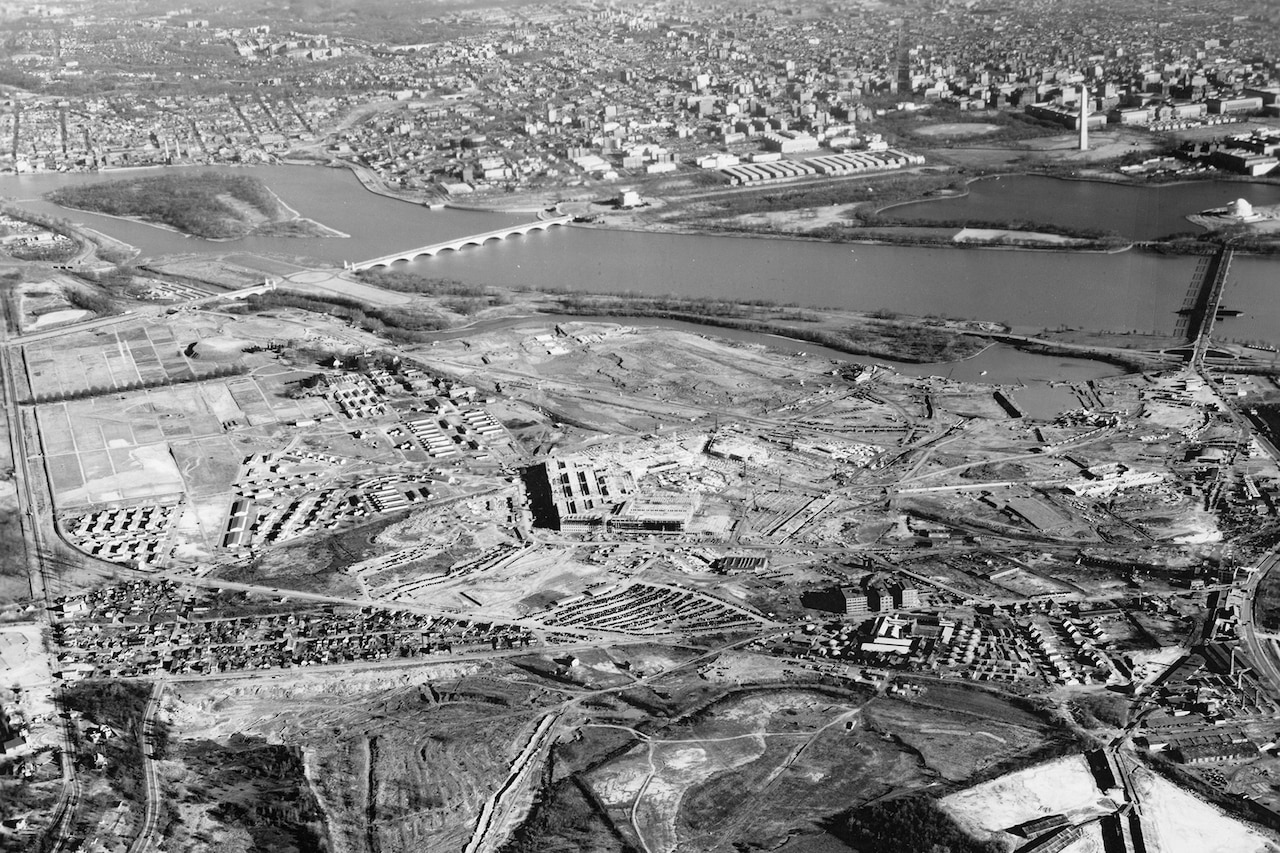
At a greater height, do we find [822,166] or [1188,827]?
[822,166]

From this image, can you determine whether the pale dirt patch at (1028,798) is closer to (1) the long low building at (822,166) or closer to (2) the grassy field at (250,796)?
(2) the grassy field at (250,796)

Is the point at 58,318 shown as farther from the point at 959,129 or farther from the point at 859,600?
the point at 959,129

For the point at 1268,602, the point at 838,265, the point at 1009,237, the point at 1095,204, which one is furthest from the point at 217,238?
the point at 1268,602

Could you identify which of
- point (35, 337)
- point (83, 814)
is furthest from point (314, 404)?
point (83, 814)

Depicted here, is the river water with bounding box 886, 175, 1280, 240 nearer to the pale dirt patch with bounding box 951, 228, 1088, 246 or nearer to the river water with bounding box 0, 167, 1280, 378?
the river water with bounding box 0, 167, 1280, 378

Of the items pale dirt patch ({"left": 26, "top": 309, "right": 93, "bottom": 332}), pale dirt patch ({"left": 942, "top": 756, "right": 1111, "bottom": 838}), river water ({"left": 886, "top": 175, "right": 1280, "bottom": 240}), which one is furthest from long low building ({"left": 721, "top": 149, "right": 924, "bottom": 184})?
pale dirt patch ({"left": 942, "top": 756, "right": 1111, "bottom": 838})

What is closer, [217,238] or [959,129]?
[217,238]
